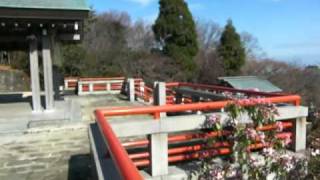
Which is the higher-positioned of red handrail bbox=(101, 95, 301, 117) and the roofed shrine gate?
the roofed shrine gate

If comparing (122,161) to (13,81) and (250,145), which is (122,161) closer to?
(250,145)

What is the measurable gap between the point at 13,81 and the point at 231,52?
48.9 feet

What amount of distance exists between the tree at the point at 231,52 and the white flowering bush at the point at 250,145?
795 inches

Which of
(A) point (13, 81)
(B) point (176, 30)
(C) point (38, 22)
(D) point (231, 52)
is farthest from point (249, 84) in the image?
(A) point (13, 81)

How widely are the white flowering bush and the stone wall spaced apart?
6.26 feet

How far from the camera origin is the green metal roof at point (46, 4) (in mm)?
7906

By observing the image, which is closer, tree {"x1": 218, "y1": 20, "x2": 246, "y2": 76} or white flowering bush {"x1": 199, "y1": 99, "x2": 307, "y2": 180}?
white flowering bush {"x1": 199, "y1": 99, "x2": 307, "y2": 180}

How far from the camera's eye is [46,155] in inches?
243

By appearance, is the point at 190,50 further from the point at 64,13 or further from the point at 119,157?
the point at 119,157

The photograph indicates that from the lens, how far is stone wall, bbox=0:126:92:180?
512 cm

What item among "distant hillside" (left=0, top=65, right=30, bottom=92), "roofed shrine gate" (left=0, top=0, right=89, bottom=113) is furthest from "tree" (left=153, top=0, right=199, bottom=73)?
"roofed shrine gate" (left=0, top=0, right=89, bottom=113)

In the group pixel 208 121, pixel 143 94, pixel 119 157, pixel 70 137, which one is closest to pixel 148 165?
pixel 208 121

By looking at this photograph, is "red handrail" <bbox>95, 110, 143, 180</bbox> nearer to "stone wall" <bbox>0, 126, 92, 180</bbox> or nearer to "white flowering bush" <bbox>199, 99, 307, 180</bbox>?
"white flowering bush" <bbox>199, 99, 307, 180</bbox>

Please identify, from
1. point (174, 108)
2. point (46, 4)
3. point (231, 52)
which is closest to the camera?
point (174, 108)
